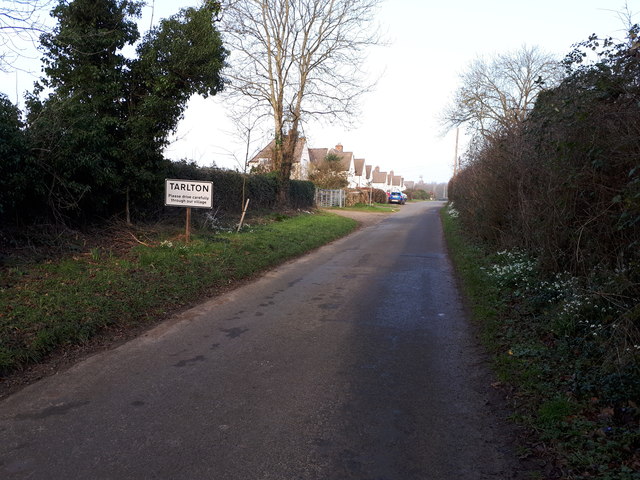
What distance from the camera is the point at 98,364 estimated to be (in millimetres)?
5309

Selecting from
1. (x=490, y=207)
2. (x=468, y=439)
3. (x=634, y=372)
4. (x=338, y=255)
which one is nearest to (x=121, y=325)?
(x=468, y=439)

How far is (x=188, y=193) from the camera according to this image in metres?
11.6

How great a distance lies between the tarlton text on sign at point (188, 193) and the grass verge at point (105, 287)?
1025 mm

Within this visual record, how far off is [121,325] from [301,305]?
2.90 metres

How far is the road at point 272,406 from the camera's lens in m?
3.40

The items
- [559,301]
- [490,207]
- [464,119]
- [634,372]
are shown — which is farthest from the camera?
[464,119]

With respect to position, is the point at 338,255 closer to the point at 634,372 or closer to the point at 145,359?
the point at 145,359

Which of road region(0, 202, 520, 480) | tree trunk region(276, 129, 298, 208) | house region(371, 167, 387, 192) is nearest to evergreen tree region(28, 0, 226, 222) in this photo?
road region(0, 202, 520, 480)

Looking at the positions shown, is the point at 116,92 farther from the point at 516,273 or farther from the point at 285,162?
the point at 285,162

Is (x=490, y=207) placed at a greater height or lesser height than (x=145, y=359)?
greater

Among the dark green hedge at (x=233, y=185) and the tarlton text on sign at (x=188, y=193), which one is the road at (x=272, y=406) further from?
the dark green hedge at (x=233, y=185)

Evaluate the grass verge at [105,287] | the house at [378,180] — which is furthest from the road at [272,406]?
the house at [378,180]

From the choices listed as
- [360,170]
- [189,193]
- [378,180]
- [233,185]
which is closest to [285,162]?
[233,185]

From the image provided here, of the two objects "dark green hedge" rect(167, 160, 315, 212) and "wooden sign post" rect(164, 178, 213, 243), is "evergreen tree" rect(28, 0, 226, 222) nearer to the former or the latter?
"wooden sign post" rect(164, 178, 213, 243)
